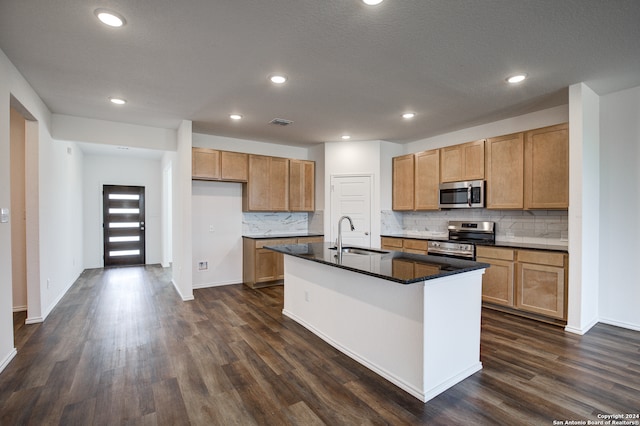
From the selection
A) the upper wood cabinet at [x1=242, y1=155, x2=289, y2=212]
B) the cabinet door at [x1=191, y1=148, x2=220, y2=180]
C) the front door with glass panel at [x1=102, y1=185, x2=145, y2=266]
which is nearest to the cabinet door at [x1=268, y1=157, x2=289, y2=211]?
the upper wood cabinet at [x1=242, y1=155, x2=289, y2=212]

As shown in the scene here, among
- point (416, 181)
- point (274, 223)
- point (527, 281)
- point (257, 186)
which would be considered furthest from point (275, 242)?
point (527, 281)

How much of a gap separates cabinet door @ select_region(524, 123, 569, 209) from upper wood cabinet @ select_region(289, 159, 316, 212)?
3.46 metres

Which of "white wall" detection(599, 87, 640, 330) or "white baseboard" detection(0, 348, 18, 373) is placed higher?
"white wall" detection(599, 87, 640, 330)

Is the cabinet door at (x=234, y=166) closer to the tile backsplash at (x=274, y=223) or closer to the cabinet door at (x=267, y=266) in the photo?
the tile backsplash at (x=274, y=223)

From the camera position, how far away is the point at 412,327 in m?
2.23

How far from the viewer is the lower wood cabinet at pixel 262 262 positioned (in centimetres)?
526

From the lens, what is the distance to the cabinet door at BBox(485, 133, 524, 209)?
4055 mm

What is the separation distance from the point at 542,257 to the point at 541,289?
1.20 ft

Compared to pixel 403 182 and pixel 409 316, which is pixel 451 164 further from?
pixel 409 316

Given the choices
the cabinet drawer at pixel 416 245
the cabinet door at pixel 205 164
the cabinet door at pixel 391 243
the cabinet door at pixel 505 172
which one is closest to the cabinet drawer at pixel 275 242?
the cabinet door at pixel 205 164

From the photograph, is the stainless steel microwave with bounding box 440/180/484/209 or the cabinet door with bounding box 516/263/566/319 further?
the stainless steel microwave with bounding box 440/180/484/209

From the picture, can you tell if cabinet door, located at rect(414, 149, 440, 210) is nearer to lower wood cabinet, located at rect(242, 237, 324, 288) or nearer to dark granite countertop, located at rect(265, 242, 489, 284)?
lower wood cabinet, located at rect(242, 237, 324, 288)

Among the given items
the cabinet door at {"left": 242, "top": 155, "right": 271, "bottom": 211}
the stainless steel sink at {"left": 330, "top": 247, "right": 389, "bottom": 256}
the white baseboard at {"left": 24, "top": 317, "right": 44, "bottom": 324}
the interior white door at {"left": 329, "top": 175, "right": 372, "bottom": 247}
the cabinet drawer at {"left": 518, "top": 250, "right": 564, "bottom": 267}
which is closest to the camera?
the stainless steel sink at {"left": 330, "top": 247, "right": 389, "bottom": 256}

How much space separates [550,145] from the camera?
3.75 m
